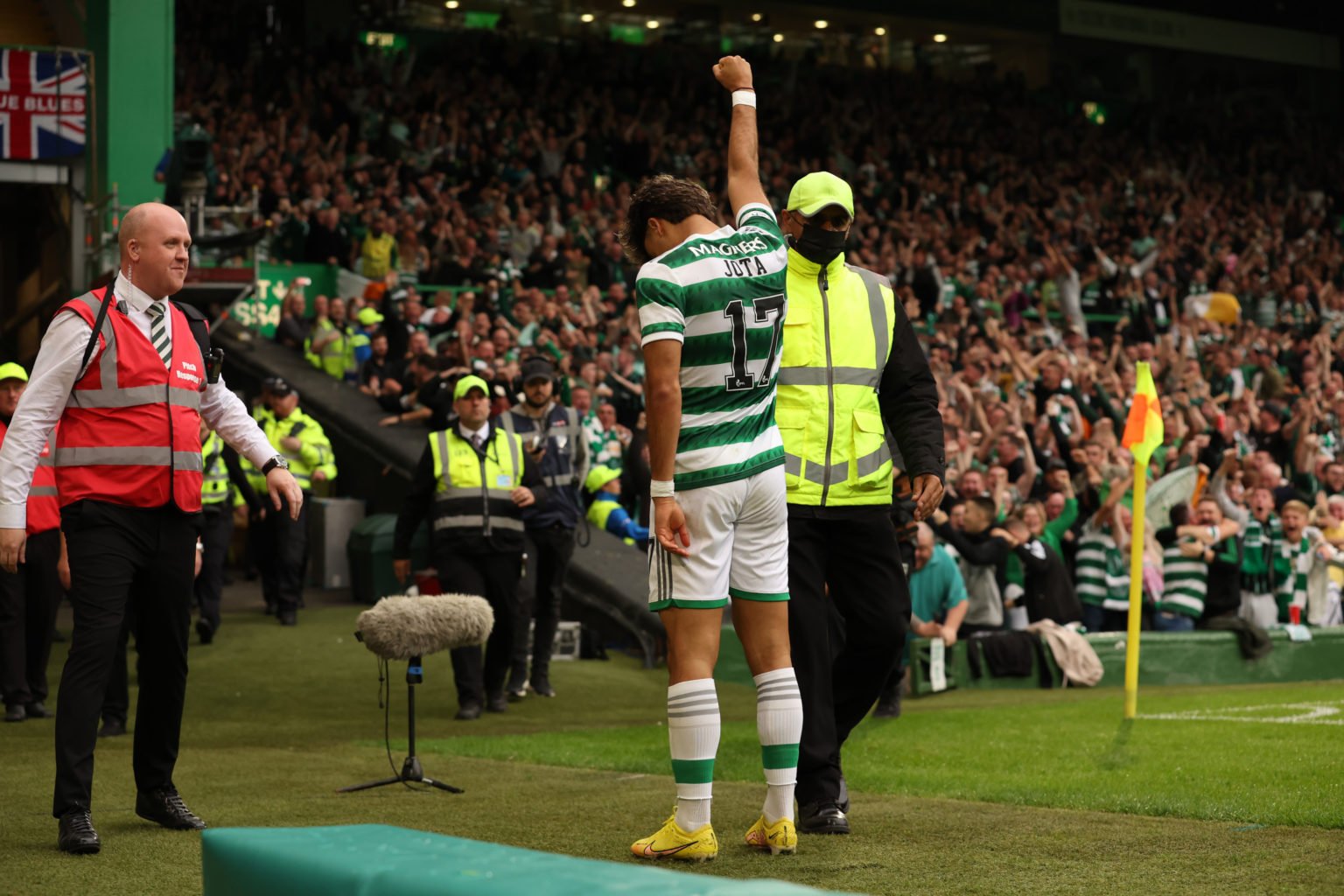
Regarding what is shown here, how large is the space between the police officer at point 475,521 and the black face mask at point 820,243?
535 centimetres

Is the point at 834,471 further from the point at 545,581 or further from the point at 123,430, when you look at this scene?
the point at 545,581

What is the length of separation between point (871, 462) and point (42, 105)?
13.9m

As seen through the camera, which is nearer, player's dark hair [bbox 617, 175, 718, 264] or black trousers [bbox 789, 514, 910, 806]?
player's dark hair [bbox 617, 175, 718, 264]

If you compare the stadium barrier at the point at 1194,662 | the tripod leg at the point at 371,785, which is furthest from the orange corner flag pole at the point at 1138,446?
the tripod leg at the point at 371,785

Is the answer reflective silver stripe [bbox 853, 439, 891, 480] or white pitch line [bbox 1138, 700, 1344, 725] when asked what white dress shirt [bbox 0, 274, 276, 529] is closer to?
reflective silver stripe [bbox 853, 439, 891, 480]

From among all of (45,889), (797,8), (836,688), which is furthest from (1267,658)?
(797,8)

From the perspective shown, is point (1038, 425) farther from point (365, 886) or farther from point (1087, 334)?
point (365, 886)

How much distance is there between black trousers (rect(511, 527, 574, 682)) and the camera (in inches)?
476

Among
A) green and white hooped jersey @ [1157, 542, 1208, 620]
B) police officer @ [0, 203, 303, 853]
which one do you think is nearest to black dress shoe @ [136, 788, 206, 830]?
police officer @ [0, 203, 303, 853]

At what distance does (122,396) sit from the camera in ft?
19.6

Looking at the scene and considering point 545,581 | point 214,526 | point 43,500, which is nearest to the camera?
point 43,500

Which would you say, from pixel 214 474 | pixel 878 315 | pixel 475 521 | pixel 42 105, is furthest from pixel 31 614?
pixel 42 105

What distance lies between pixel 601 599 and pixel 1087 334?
1509 cm

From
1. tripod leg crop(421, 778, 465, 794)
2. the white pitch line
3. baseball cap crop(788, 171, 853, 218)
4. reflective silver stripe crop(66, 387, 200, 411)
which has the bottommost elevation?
the white pitch line
